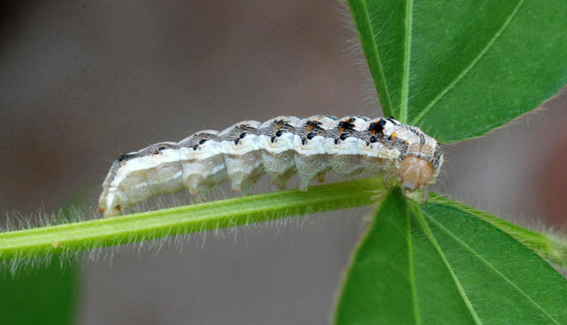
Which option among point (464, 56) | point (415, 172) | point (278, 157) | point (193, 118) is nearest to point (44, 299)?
point (278, 157)

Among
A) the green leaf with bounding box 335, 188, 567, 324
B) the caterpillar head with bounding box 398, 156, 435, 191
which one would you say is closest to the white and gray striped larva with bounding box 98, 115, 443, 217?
the caterpillar head with bounding box 398, 156, 435, 191

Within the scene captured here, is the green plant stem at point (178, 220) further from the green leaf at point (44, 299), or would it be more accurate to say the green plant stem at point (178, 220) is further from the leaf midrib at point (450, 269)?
the green leaf at point (44, 299)

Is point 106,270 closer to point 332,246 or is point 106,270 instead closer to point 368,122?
point 332,246

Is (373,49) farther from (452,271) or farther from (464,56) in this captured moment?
(452,271)

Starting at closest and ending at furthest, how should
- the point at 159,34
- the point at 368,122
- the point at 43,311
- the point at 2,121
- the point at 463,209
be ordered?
the point at 463,209, the point at 368,122, the point at 43,311, the point at 2,121, the point at 159,34

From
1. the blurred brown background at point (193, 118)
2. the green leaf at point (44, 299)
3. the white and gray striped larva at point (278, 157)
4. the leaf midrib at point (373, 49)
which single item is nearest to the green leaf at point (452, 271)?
the white and gray striped larva at point (278, 157)

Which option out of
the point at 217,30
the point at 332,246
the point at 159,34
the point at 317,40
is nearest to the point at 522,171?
the point at 332,246

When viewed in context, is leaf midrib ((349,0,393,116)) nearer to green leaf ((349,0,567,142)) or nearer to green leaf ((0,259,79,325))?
green leaf ((349,0,567,142))

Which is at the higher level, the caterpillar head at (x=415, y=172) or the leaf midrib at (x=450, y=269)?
the caterpillar head at (x=415, y=172)
